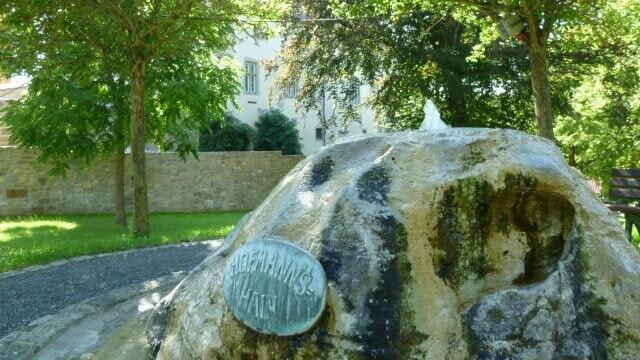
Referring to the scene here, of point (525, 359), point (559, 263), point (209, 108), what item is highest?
point (209, 108)

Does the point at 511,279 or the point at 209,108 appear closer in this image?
the point at 511,279

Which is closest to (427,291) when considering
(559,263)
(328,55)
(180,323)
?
(559,263)

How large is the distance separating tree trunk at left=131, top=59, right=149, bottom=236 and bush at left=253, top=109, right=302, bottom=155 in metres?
15.9

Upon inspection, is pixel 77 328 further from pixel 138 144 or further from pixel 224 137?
pixel 224 137

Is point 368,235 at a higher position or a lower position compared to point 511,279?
higher

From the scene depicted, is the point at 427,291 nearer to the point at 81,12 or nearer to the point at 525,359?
the point at 525,359

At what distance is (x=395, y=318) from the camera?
2.63 m

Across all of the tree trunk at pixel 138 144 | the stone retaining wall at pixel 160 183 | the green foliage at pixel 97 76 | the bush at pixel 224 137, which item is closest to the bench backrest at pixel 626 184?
the green foliage at pixel 97 76

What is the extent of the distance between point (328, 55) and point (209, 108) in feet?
16.6

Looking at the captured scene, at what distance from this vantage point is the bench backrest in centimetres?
738

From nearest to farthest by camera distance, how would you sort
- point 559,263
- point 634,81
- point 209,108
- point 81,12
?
1. point 559,263
2. point 81,12
3. point 209,108
4. point 634,81

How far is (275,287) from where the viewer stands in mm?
2809

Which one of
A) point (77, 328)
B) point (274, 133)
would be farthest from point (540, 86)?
point (274, 133)

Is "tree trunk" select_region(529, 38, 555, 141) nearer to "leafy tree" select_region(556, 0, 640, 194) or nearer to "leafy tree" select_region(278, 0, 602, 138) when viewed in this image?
"leafy tree" select_region(556, 0, 640, 194)
